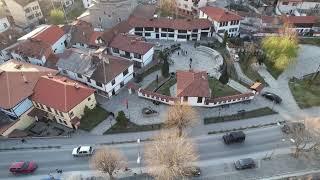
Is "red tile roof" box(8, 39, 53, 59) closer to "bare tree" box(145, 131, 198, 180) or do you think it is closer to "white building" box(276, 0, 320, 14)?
"bare tree" box(145, 131, 198, 180)

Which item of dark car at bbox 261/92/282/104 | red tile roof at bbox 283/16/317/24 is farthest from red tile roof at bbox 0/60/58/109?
red tile roof at bbox 283/16/317/24

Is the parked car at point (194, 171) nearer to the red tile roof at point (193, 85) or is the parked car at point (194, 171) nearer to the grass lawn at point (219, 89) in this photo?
the red tile roof at point (193, 85)

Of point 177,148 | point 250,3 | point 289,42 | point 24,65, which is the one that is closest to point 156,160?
point 177,148

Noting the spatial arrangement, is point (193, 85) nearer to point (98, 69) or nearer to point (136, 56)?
point (136, 56)

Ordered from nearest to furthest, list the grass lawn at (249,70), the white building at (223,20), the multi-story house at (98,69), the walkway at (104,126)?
the walkway at (104,126) < the multi-story house at (98,69) < the grass lawn at (249,70) < the white building at (223,20)


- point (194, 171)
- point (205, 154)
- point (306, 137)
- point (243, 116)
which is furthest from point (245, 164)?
point (243, 116)

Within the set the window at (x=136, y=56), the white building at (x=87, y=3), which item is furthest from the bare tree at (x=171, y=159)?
the white building at (x=87, y=3)
